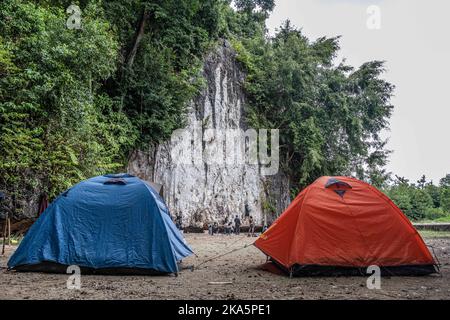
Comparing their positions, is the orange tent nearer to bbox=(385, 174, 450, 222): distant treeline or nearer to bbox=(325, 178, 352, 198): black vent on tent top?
bbox=(325, 178, 352, 198): black vent on tent top

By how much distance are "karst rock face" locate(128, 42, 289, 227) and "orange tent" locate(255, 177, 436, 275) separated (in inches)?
557

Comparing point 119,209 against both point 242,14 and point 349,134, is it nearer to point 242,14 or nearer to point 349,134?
point 349,134

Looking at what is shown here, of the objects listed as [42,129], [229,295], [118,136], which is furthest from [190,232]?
[229,295]

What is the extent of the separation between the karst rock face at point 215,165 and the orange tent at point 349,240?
46.4ft

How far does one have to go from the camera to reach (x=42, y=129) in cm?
1266

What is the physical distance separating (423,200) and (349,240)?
30468 millimetres

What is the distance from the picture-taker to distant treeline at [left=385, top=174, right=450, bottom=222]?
3169 centimetres

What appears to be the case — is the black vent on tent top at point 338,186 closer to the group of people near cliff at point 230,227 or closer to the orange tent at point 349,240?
the orange tent at point 349,240

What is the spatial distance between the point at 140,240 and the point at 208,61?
19.6 meters

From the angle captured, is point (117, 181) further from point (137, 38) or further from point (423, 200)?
point (423, 200)

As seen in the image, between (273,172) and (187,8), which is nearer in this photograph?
(187,8)

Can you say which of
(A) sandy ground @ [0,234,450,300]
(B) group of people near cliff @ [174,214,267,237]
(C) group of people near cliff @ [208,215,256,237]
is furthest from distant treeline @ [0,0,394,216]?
(A) sandy ground @ [0,234,450,300]

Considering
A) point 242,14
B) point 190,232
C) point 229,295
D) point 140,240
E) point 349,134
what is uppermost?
point 242,14

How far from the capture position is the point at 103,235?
6797 mm
